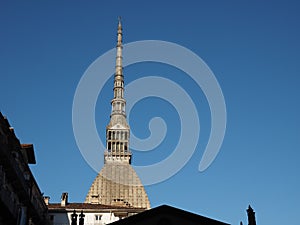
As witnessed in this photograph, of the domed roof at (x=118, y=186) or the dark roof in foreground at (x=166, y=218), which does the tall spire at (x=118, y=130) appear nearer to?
the domed roof at (x=118, y=186)

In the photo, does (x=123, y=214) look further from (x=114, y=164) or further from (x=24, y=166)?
(x=114, y=164)

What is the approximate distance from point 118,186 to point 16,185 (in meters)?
69.9

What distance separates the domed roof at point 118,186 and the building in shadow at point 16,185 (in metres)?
56.9

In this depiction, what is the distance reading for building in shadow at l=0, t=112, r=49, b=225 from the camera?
39.1 m

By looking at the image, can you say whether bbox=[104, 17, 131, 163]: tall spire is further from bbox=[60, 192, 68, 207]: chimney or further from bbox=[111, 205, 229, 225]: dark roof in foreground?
bbox=[111, 205, 229, 225]: dark roof in foreground

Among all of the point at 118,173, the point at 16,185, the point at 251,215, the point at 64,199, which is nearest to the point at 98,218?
the point at 64,199

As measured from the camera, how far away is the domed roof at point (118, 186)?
108125 mm

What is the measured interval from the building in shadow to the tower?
50.4 m

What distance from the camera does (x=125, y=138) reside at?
12069cm

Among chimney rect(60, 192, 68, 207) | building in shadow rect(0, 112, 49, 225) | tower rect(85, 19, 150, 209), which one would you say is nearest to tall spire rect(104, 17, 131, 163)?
tower rect(85, 19, 150, 209)

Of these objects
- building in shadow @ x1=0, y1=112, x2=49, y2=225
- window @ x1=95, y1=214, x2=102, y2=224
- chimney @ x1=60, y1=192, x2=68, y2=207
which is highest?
chimney @ x1=60, y1=192, x2=68, y2=207

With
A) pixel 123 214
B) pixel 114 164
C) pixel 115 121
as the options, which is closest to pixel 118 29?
pixel 115 121

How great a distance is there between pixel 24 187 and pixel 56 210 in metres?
19.0

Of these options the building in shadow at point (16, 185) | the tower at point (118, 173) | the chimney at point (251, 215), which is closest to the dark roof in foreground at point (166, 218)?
the chimney at point (251, 215)
